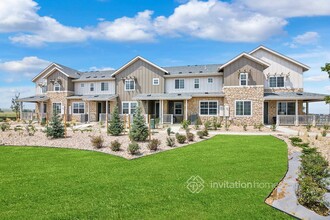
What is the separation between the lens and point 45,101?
33656mm

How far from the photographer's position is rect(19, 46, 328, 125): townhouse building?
25.2m

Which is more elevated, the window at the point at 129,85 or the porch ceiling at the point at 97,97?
the window at the point at 129,85

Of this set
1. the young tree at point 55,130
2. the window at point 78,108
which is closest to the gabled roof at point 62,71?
the window at point 78,108

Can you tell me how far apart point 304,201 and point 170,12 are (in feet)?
50.7

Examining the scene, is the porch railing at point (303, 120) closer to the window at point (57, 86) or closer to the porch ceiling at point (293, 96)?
the porch ceiling at point (293, 96)

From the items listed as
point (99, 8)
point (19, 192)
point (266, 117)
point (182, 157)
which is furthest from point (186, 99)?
point (19, 192)

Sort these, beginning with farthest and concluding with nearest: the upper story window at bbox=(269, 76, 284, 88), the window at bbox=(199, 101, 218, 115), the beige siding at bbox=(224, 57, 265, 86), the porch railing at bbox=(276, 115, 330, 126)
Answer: the upper story window at bbox=(269, 76, 284, 88), the window at bbox=(199, 101, 218, 115), the beige siding at bbox=(224, 57, 265, 86), the porch railing at bbox=(276, 115, 330, 126)

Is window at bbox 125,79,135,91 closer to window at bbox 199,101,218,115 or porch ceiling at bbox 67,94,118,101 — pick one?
porch ceiling at bbox 67,94,118,101

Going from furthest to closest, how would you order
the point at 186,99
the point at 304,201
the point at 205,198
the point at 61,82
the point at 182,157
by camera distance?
the point at 61,82 < the point at 186,99 < the point at 182,157 < the point at 205,198 < the point at 304,201

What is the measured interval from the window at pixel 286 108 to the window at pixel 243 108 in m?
3.74

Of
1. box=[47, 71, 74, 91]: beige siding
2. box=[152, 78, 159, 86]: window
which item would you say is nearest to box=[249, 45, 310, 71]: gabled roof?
box=[152, 78, 159, 86]: window

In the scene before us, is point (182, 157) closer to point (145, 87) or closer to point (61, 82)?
point (145, 87)

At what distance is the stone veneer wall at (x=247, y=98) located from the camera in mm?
24984

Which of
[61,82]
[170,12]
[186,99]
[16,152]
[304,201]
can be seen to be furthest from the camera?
[61,82]
